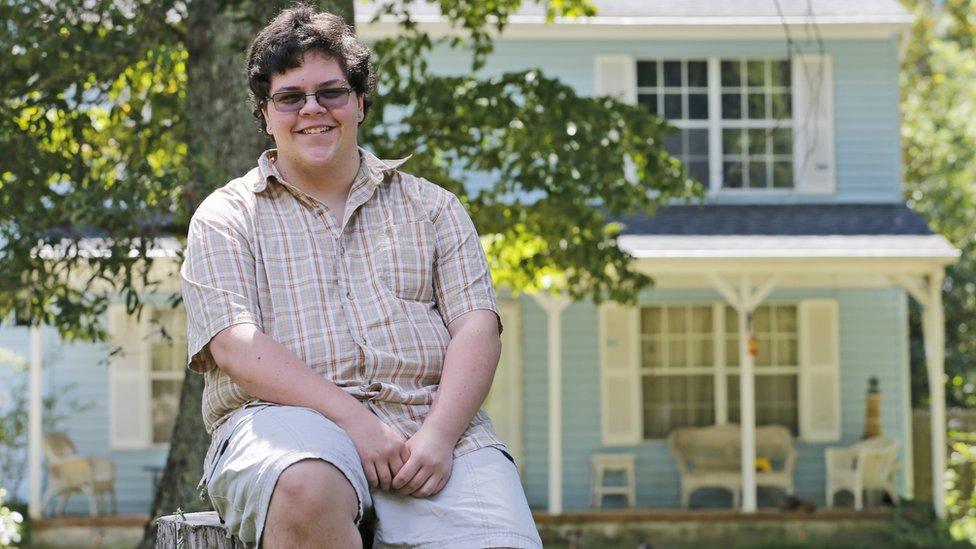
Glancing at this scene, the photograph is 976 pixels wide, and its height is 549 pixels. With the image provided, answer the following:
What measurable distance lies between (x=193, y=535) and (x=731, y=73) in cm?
1288

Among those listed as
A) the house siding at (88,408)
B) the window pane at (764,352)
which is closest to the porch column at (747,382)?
the window pane at (764,352)

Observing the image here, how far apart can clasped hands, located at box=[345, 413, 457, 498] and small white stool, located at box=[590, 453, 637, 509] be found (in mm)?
11456

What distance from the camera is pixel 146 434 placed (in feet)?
47.7

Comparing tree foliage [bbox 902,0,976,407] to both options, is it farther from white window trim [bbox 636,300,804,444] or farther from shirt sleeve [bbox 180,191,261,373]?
shirt sleeve [bbox 180,191,261,373]

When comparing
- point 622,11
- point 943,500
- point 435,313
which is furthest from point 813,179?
point 435,313

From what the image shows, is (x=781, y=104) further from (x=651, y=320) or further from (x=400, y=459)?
(x=400, y=459)

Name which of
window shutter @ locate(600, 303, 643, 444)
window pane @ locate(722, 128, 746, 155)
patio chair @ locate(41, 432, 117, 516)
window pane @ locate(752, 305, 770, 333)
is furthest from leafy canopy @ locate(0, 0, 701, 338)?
window pane @ locate(752, 305, 770, 333)

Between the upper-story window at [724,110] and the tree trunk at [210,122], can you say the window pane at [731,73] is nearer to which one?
the upper-story window at [724,110]

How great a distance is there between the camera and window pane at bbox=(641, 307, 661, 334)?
49.3ft

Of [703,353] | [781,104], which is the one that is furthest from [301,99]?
[781,104]

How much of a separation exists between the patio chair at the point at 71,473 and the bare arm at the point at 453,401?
1121 centimetres

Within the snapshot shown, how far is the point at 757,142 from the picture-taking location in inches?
603

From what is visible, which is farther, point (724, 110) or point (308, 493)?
point (724, 110)

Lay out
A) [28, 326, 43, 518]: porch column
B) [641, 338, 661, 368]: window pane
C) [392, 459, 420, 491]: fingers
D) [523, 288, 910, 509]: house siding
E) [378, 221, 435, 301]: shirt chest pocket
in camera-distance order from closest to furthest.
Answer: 1. [392, 459, 420, 491]: fingers
2. [378, 221, 435, 301]: shirt chest pocket
3. [28, 326, 43, 518]: porch column
4. [523, 288, 910, 509]: house siding
5. [641, 338, 661, 368]: window pane
